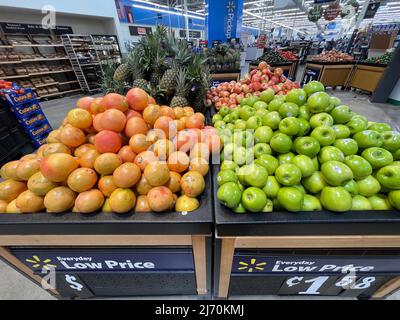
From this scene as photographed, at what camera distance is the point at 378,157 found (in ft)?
3.26

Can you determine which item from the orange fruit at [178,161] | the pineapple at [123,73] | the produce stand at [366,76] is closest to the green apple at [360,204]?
the orange fruit at [178,161]

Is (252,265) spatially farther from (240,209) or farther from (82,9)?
(82,9)

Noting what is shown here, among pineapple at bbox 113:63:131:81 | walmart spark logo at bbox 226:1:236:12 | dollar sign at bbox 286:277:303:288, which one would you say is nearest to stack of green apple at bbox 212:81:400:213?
dollar sign at bbox 286:277:303:288

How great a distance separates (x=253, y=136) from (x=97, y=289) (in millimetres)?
1642

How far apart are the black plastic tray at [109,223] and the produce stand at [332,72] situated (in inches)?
339

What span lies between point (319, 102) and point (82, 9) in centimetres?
1042

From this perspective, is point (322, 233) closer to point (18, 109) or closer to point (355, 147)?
point (355, 147)

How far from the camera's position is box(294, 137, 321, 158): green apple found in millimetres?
1050

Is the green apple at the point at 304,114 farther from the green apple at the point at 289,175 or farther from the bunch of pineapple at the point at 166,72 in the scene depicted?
the bunch of pineapple at the point at 166,72

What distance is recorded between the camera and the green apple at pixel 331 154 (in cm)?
100

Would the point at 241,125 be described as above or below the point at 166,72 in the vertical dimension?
below

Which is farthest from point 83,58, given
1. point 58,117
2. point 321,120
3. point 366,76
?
point 366,76
